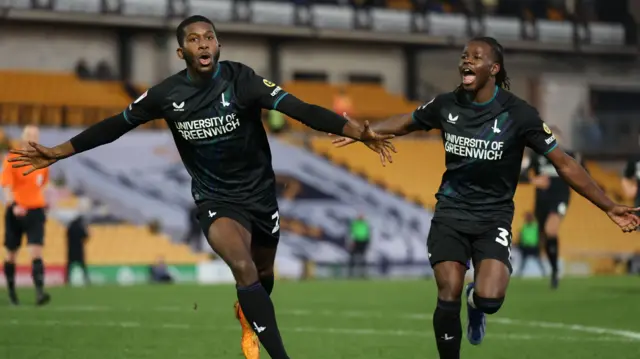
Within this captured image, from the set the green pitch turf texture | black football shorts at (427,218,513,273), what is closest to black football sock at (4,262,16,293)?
the green pitch turf texture

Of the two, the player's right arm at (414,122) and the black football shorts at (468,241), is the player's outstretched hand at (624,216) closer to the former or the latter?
the black football shorts at (468,241)

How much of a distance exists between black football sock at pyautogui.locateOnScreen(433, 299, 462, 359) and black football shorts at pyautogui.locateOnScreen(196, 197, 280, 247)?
1351 millimetres

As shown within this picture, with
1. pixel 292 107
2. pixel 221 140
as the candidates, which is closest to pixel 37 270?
pixel 221 140

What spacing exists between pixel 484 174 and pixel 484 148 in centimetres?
20

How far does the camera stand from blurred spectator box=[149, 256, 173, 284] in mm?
29719

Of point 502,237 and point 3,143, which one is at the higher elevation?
point 502,237

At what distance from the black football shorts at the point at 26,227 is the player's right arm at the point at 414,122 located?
324 inches

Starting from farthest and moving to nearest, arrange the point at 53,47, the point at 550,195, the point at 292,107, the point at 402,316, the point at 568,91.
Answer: the point at 568,91
the point at 53,47
the point at 550,195
the point at 402,316
the point at 292,107

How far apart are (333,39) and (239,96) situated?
38.7 metres

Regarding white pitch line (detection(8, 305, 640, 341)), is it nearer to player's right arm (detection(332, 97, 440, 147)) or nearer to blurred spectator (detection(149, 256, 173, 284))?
player's right arm (detection(332, 97, 440, 147))

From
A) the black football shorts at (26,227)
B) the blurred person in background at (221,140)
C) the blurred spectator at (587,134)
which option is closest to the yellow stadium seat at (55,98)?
the blurred spectator at (587,134)

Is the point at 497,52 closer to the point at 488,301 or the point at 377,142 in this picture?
the point at 377,142

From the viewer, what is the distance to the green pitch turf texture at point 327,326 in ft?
35.2

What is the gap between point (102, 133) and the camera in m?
8.91
